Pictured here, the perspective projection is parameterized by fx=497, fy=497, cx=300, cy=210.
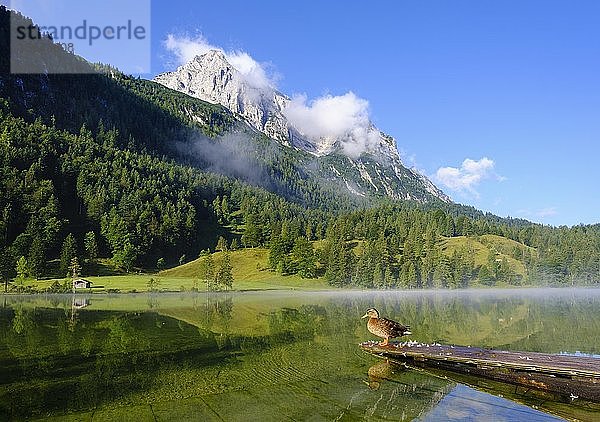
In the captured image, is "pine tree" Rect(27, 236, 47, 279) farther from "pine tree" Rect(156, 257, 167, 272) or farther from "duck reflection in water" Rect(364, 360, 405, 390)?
"duck reflection in water" Rect(364, 360, 405, 390)

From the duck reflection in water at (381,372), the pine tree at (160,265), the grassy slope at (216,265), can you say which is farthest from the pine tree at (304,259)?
the duck reflection in water at (381,372)

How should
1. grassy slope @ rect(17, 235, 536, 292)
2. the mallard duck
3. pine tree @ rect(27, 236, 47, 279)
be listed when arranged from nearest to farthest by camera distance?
the mallard duck, grassy slope @ rect(17, 235, 536, 292), pine tree @ rect(27, 236, 47, 279)

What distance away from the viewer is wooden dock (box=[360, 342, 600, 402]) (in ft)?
65.3

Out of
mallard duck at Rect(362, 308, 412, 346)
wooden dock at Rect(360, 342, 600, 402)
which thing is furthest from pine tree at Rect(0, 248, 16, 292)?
wooden dock at Rect(360, 342, 600, 402)

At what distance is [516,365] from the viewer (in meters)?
21.9

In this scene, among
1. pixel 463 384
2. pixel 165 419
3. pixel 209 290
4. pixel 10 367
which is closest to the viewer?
pixel 165 419

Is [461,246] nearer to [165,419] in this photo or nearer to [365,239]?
[365,239]

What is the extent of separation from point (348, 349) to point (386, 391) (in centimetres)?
1039

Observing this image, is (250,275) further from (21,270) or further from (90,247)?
(21,270)

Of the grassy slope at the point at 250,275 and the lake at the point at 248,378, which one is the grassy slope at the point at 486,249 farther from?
the lake at the point at 248,378

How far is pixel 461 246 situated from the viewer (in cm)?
18788

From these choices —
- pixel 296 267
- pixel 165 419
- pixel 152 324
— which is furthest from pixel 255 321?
pixel 296 267

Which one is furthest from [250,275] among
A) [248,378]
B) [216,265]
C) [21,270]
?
[248,378]

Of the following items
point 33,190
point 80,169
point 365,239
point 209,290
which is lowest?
point 209,290
